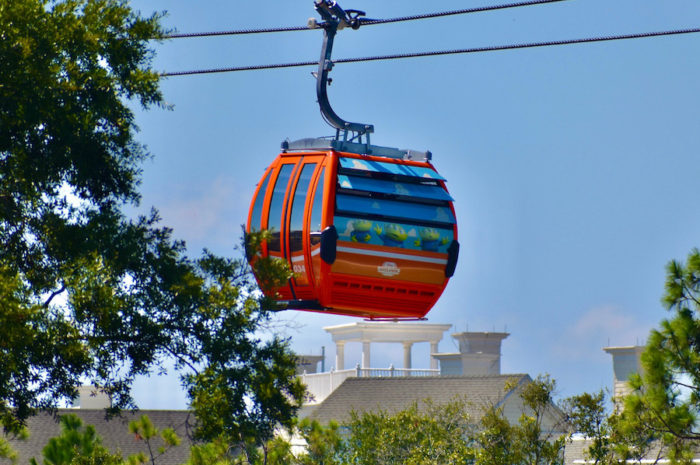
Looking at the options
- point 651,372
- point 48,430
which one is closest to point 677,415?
point 651,372

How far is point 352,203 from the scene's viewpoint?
16.0 metres

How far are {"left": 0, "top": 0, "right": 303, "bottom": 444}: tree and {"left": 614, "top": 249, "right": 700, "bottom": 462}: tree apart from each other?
11.6 meters

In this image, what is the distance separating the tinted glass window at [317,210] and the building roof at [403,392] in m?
30.9

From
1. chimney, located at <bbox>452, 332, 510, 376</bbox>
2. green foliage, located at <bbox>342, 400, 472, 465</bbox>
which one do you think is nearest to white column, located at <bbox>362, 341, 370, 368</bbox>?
chimney, located at <bbox>452, 332, 510, 376</bbox>

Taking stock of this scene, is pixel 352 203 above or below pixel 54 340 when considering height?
above

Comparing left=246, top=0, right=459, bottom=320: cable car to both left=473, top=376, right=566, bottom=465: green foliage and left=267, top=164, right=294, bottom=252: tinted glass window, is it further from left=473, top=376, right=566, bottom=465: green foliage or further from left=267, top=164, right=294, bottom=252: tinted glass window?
left=473, top=376, right=566, bottom=465: green foliage

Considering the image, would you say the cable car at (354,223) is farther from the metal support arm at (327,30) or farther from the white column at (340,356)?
the white column at (340,356)

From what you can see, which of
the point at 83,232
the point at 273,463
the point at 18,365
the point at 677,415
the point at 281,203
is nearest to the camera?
the point at 18,365

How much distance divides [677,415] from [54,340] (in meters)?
14.2

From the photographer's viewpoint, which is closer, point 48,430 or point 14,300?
point 14,300

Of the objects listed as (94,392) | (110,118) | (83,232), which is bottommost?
(94,392)

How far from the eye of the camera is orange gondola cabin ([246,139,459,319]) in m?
16.0

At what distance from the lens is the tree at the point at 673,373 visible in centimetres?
2466

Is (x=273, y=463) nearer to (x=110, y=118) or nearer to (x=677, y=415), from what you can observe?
(x=677, y=415)
